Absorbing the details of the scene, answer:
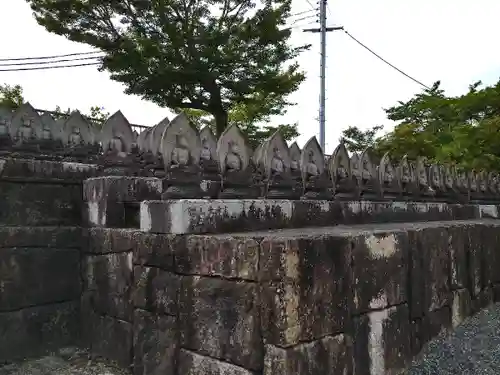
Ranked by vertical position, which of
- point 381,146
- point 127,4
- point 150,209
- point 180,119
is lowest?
point 150,209

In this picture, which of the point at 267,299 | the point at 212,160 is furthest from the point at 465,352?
the point at 212,160

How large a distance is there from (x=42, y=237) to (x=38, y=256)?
113mm

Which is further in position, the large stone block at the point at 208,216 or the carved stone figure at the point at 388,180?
the carved stone figure at the point at 388,180

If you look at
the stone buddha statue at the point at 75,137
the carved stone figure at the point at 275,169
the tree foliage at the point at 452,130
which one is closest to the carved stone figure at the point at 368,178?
the carved stone figure at the point at 275,169

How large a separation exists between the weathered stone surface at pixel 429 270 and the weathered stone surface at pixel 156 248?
1253 millimetres

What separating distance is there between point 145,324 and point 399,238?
135cm

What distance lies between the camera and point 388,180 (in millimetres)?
3826

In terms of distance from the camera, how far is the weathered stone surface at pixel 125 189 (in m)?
2.51

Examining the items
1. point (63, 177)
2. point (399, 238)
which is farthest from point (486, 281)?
point (63, 177)

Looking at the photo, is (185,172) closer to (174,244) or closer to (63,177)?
(174,244)

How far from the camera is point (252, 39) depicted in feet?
41.4

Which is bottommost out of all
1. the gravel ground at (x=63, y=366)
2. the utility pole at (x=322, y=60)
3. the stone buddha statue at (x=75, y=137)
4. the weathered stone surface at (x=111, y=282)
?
the gravel ground at (x=63, y=366)

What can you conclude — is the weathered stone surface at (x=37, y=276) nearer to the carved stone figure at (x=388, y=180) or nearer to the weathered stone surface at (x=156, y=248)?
the weathered stone surface at (x=156, y=248)

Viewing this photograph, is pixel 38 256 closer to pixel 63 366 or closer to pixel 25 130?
pixel 63 366
